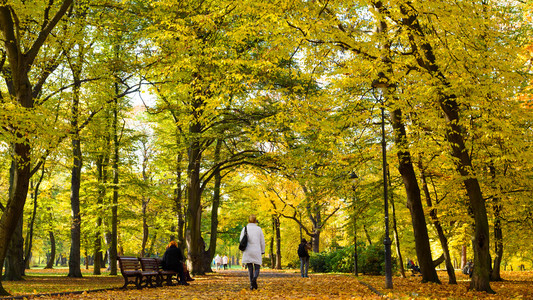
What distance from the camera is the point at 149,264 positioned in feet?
49.5

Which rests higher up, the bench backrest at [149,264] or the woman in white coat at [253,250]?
the woman in white coat at [253,250]

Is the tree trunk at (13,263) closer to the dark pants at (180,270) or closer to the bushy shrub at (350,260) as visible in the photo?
the dark pants at (180,270)

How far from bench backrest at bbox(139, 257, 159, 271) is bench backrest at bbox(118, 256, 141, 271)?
16 cm

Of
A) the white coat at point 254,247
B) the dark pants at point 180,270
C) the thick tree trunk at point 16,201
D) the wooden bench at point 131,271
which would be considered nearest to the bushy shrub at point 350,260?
the dark pants at point 180,270

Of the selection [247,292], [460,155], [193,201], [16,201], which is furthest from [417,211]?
[16,201]

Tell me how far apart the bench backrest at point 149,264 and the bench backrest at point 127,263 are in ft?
0.54

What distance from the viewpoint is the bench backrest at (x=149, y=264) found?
572 inches

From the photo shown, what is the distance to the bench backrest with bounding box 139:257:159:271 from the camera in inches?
572

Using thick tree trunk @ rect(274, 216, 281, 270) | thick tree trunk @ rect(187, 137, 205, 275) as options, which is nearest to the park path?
thick tree trunk @ rect(187, 137, 205, 275)

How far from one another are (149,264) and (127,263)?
153cm

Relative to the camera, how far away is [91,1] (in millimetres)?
15508

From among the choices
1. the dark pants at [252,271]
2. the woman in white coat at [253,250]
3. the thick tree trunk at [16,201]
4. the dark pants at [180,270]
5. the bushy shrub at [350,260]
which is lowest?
the bushy shrub at [350,260]

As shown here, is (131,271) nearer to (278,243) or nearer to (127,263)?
(127,263)

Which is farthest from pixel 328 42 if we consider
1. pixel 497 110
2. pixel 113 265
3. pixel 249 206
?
pixel 249 206
